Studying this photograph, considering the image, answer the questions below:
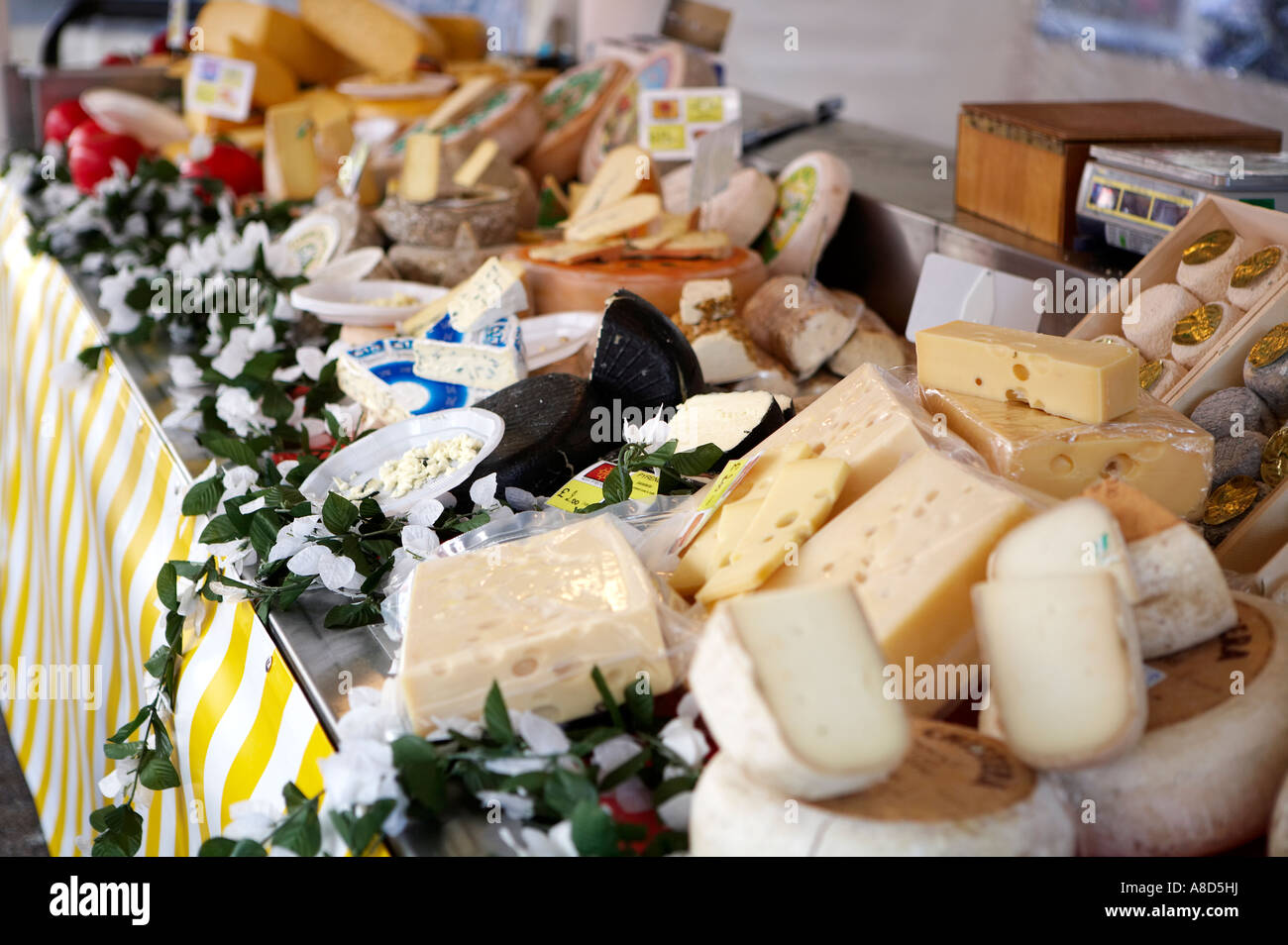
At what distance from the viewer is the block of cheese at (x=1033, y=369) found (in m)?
1.35

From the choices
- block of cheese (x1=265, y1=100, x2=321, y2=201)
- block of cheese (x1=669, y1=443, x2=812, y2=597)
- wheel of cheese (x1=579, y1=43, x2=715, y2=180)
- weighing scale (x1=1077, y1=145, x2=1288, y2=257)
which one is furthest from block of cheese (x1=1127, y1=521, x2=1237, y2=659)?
block of cheese (x1=265, y1=100, x2=321, y2=201)

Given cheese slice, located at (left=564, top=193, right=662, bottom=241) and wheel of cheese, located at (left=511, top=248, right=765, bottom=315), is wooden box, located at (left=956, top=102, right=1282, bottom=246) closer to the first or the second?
wheel of cheese, located at (left=511, top=248, right=765, bottom=315)

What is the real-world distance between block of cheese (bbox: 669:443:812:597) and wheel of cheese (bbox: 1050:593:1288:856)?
19.2 inches

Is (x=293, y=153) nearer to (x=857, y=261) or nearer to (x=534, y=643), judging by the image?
(x=857, y=261)

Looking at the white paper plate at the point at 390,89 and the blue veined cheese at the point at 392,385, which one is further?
the white paper plate at the point at 390,89

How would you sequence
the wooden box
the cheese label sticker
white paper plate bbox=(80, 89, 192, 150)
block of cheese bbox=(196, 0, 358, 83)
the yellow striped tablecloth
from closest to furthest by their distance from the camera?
the yellow striped tablecloth, the wooden box, the cheese label sticker, white paper plate bbox=(80, 89, 192, 150), block of cheese bbox=(196, 0, 358, 83)

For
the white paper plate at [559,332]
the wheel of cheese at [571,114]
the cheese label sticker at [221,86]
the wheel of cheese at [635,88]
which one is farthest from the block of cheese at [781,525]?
the cheese label sticker at [221,86]

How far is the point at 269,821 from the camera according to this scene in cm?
116

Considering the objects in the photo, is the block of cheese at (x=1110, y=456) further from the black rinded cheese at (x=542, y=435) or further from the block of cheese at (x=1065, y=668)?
the black rinded cheese at (x=542, y=435)

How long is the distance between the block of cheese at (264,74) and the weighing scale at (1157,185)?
10.4ft

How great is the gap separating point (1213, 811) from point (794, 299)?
1.43 m

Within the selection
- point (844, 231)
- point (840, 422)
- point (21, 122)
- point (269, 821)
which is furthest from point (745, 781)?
point (21, 122)

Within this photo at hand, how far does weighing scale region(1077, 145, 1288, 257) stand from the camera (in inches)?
71.6
